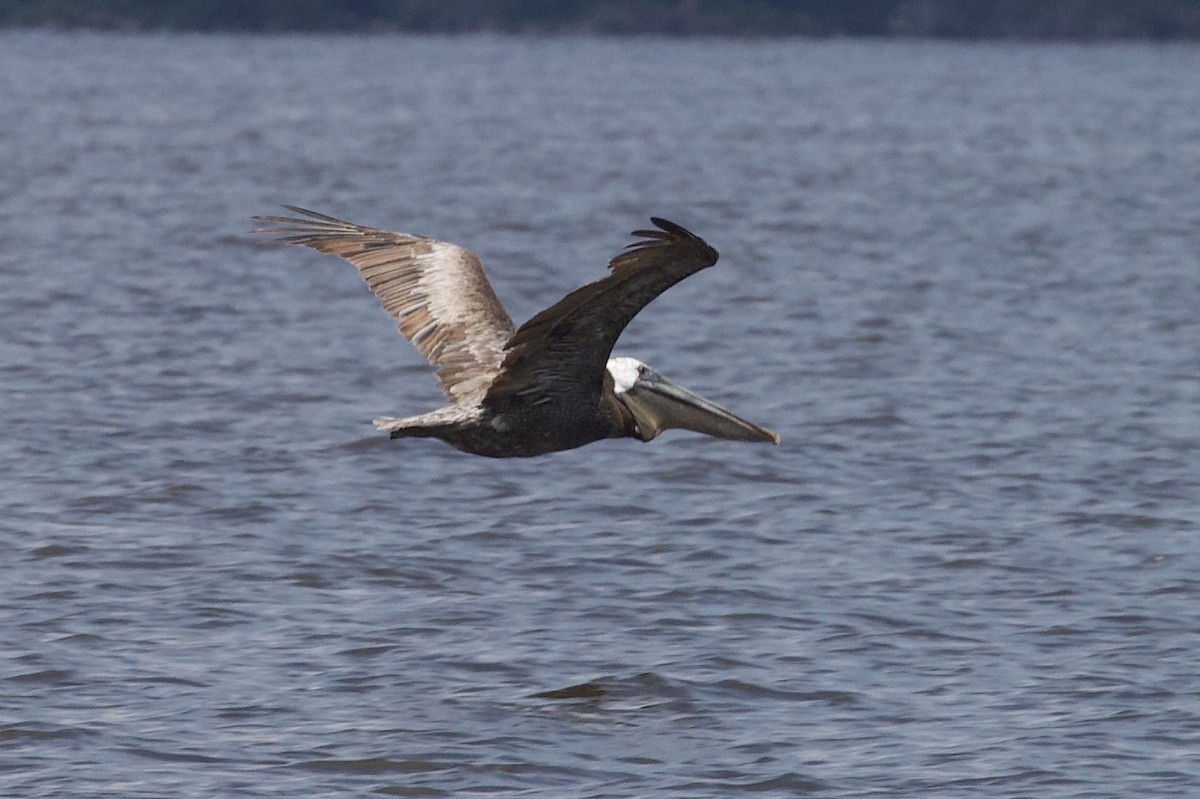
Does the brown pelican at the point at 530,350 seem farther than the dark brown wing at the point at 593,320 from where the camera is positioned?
Yes

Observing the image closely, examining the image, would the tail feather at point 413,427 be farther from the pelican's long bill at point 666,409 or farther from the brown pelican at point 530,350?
the pelican's long bill at point 666,409

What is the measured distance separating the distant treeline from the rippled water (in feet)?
250

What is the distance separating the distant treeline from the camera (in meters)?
101

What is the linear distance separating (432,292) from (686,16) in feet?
319

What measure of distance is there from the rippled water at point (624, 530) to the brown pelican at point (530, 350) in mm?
1000

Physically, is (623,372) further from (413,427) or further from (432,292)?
(432,292)

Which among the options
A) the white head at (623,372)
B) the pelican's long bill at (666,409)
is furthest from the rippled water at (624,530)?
the white head at (623,372)

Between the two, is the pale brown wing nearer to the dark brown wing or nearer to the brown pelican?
the brown pelican

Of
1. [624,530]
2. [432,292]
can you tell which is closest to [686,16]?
[624,530]

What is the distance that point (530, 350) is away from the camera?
8.34m

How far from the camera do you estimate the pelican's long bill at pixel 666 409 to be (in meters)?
8.98

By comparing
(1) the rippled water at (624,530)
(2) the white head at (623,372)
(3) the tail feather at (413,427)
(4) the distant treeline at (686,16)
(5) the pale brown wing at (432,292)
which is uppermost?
(4) the distant treeline at (686,16)

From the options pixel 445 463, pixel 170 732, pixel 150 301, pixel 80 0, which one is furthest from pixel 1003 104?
pixel 80 0

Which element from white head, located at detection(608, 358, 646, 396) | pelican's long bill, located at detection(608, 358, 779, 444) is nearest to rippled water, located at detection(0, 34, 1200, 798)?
pelican's long bill, located at detection(608, 358, 779, 444)
